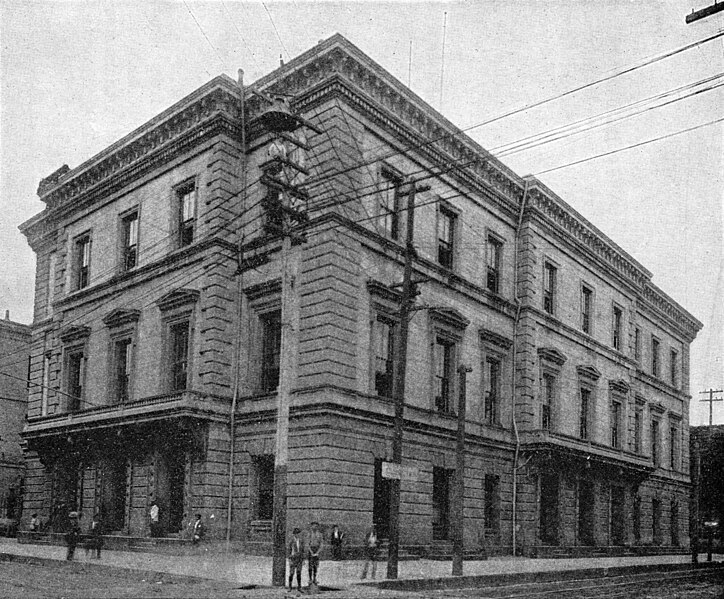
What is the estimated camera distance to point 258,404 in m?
26.0

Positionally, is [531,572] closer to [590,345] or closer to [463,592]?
[463,592]

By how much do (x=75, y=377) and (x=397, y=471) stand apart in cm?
1906

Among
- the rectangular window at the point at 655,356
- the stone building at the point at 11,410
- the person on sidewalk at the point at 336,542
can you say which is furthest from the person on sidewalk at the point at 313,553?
the stone building at the point at 11,410

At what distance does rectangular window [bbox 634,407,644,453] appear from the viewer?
45188 mm

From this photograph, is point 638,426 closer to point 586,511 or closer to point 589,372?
point 589,372

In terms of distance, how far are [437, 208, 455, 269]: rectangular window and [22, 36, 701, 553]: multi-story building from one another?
132mm

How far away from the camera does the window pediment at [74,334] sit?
32.9m

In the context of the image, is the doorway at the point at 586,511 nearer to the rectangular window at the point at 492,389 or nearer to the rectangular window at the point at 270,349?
the rectangular window at the point at 492,389

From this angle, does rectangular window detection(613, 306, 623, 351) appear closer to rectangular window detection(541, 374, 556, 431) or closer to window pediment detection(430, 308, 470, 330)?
rectangular window detection(541, 374, 556, 431)

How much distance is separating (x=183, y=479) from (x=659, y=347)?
32.6 metres

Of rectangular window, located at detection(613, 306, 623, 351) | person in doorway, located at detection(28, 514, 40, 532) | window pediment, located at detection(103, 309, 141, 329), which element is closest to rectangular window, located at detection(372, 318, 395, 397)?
window pediment, located at detection(103, 309, 141, 329)

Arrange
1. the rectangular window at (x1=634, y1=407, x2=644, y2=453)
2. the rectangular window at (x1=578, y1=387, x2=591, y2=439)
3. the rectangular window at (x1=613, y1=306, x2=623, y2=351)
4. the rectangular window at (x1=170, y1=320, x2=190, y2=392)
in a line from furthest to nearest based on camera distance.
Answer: the rectangular window at (x1=634, y1=407, x2=644, y2=453), the rectangular window at (x1=613, y1=306, x2=623, y2=351), the rectangular window at (x1=578, y1=387, x2=591, y2=439), the rectangular window at (x1=170, y1=320, x2=190, y2=392)

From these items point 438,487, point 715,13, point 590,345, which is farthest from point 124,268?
point 715,13

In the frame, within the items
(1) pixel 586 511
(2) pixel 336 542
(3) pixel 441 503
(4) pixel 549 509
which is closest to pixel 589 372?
(1) pixel 586 511
